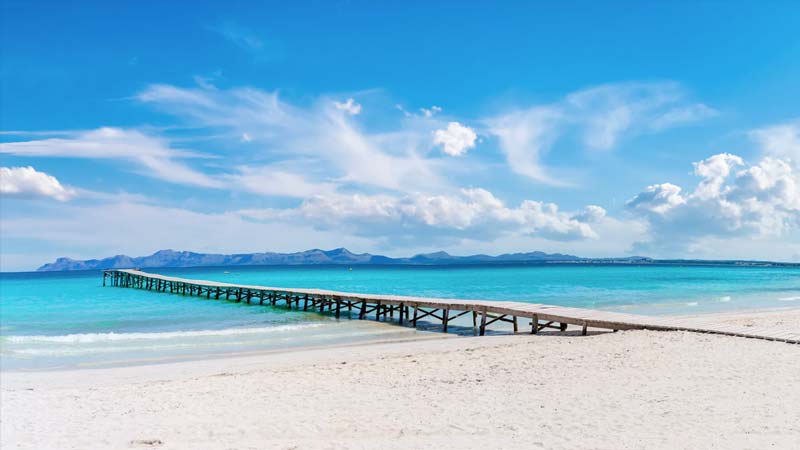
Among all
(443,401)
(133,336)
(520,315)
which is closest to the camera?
(443,401)

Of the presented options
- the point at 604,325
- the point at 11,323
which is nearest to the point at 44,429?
the point at 604,325

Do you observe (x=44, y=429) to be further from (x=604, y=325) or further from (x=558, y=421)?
(x=604, y=325)

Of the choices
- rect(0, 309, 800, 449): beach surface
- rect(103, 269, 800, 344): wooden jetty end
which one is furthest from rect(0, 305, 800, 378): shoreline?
rect(0, 309, 800, 449): beach surface

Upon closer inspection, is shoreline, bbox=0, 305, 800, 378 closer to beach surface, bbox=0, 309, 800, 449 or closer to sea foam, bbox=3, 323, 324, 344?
beach surface, bbox=0, 309, 800, 449

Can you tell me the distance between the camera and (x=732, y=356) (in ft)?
33.9

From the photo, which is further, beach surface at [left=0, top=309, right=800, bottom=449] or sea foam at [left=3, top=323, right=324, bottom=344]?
sea foam at [left=3, top=323, right=324, bottom=344]

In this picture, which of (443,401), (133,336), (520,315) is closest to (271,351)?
(133,336)

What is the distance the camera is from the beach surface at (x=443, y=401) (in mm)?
6406

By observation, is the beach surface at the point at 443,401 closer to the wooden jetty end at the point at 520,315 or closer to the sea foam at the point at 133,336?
the wooden jetty end at the point at 520,315

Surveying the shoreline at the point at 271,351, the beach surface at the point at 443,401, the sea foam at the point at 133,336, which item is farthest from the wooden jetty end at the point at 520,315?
the sea foam at the point at 133,336

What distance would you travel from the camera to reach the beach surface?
6.41 meters

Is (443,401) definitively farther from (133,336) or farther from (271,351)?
(133,336)

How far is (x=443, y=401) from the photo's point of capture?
8.08 meters

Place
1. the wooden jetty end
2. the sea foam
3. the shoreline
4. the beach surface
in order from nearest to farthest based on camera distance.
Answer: the beach surface
the shoreline
the wooden jetty end
the sea foam
